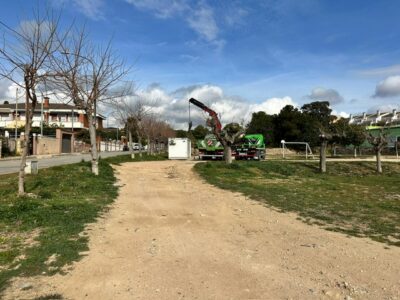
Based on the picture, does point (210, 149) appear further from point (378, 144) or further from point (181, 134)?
point (181, 134)

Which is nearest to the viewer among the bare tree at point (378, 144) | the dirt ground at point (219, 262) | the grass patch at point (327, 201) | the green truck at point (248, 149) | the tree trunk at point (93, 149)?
the dirt ground at point (219, 262)

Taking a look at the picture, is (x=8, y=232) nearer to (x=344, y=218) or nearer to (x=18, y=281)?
(x=18, y=281)

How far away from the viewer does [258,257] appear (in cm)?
698

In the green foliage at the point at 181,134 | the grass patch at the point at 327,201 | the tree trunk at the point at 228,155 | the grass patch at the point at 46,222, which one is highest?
the green foliage at the point at 181,134

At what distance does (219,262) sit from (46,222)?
435 cm

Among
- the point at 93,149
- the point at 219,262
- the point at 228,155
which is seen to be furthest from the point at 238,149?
the point at 219,262

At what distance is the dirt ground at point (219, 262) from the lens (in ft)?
17.8

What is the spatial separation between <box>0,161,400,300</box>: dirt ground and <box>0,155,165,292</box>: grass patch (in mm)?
328

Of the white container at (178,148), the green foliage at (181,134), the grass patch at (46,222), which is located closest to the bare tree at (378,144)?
the white container at (178,148)

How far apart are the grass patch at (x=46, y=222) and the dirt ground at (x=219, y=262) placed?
1.08 feet

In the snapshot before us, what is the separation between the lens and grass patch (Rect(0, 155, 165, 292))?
6488 mm

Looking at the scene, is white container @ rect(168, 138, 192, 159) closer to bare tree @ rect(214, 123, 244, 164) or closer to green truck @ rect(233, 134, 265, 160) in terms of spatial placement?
green truck @ rect(233, 134, 265, 160)

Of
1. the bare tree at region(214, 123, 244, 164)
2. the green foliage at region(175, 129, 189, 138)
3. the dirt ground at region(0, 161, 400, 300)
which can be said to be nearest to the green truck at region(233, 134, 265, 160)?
the bare tree at region(214, 123, 244, 164)

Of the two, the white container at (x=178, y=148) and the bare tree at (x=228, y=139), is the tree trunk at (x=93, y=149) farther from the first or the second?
the white container at (x=178, y=148)
